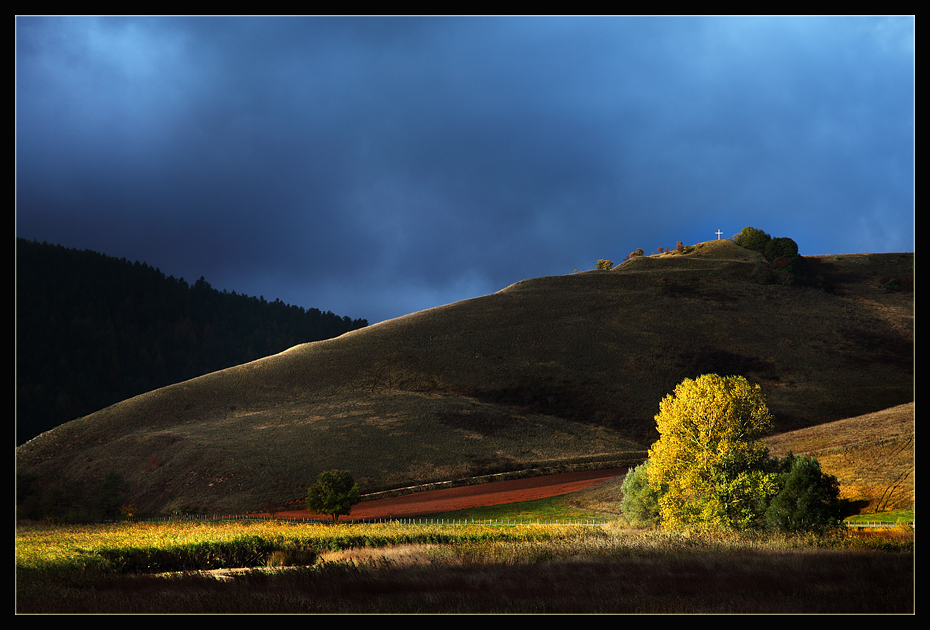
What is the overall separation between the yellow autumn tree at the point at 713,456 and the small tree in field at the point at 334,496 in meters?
22.8

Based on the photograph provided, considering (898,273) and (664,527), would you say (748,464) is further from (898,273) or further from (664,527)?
(898,273)

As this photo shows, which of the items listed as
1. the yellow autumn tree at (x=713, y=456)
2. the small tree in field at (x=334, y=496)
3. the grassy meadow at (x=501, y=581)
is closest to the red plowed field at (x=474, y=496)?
the small tree in field at (x=334, y=496)

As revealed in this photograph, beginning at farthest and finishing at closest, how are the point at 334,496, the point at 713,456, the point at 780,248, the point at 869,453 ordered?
the point at 780,248 → the point at 334,496 → the point at 869,453 → the point at 713,456

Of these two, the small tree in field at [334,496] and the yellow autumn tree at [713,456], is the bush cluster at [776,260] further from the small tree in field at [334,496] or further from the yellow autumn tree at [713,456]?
the yellow autumn tree at [713,456]

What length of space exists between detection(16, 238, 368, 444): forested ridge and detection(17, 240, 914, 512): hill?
6545 cm

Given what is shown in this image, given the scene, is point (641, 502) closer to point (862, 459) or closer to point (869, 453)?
point (862, 459)

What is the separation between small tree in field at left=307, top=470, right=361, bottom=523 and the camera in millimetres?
40562

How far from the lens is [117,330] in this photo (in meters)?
167

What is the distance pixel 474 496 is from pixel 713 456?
28.7 metres

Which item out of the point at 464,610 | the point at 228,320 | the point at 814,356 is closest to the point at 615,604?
the point at 464,610

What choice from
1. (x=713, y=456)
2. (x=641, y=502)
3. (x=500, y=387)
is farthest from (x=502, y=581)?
(x=500, y=387)

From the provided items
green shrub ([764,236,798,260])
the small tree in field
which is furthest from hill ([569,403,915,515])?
green shrub ([764,236,798,260])

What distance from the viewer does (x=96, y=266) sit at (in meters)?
179

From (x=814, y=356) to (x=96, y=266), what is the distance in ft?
586
